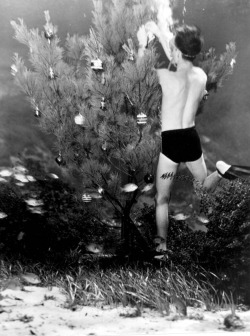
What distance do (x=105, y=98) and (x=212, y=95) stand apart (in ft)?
3.38

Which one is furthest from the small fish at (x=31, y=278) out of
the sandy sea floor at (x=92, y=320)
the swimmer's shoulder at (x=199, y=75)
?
the swimmer's shoulder at (x=199, y=75)

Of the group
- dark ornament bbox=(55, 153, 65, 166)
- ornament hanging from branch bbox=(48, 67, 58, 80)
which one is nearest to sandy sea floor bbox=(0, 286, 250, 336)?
dark ornament bbox=(55, 153, 65, 166)


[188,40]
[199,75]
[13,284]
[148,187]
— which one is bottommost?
[13,284]

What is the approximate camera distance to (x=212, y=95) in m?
3.85

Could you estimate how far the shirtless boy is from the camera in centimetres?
364

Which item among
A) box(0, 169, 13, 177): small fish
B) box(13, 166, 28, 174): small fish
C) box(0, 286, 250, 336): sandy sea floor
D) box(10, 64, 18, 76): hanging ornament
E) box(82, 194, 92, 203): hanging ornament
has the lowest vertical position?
box(0, 286, 250, 336): sandy sea floor

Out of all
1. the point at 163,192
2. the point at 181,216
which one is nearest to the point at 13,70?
the point at 163,192

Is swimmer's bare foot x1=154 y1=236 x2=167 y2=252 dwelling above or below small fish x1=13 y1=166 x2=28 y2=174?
below

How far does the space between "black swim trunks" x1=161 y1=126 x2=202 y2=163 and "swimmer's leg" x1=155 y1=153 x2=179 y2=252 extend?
7 centimetres

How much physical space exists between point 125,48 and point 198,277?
7.29 ft

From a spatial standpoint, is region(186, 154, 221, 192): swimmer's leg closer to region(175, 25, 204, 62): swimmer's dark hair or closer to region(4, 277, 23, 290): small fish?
region(175, 25, 204, 62): swimmer's dark hair

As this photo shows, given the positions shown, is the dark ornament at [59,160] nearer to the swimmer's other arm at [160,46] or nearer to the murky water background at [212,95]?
the murky water background at [212,95]

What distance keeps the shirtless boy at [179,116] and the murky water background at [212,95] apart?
147 mm

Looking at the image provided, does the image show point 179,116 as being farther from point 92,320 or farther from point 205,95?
point 92,320
